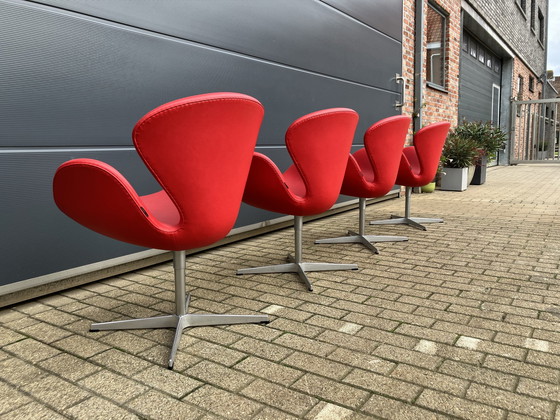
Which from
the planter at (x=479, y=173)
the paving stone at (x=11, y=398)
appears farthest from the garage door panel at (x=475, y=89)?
the paving stone at (x=11, y=398)

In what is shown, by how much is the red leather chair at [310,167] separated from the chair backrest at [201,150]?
0.56 metres

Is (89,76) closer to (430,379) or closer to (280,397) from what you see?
(280,397)

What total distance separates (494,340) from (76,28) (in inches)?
99.2

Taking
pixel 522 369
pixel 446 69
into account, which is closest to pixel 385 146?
pixel 522 369

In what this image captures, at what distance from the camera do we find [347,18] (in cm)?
521

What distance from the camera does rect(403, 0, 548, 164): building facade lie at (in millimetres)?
6926

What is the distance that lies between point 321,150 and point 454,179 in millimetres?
5310

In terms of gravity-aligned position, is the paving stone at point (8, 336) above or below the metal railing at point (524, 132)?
below

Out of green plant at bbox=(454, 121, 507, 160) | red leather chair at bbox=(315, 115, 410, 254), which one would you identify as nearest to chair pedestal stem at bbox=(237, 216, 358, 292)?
red leather chair at bbox=(315, 115, 410, 254)

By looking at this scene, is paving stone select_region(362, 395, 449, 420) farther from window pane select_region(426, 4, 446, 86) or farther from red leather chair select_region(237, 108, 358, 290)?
window pane select_region(426, 4, 446, 86)

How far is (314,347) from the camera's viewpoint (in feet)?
6.32

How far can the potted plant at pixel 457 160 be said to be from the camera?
7.16m

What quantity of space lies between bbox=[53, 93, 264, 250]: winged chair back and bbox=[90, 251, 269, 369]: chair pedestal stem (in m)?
0.23

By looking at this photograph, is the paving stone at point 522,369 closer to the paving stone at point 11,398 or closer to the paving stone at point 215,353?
the paving stone at point 215,353
